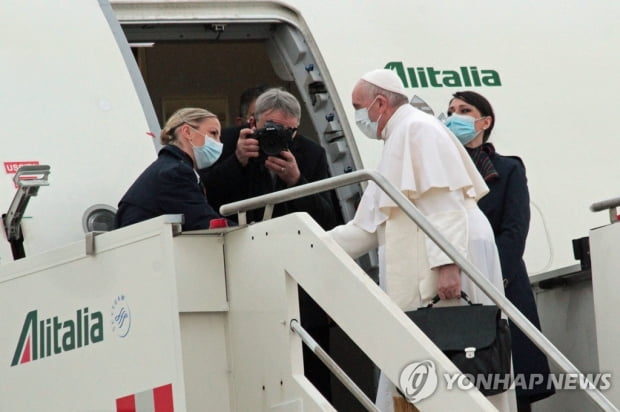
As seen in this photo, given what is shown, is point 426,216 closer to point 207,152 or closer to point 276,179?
point 207,152

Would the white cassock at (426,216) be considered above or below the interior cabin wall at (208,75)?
below

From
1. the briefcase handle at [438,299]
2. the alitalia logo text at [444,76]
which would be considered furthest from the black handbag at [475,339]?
the alitalia logo text at [444,76]

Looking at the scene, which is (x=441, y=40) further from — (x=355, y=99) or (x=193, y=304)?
(x=193, y=304)

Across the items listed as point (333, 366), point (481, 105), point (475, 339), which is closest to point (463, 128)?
point (481, 105)

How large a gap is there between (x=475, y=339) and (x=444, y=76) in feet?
8.75

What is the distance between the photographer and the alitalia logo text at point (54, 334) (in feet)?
16.2

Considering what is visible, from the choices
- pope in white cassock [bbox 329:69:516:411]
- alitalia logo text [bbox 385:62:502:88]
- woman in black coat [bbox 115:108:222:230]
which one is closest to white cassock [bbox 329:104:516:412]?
pope in white cassock [bbox 329:69:516:411]

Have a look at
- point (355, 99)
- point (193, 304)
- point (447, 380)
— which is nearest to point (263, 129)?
point (355, 99)

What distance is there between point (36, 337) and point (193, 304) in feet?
2.22

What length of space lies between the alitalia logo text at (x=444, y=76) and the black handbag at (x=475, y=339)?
2.40m

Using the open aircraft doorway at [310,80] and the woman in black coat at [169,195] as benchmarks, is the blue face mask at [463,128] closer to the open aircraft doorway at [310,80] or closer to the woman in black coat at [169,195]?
the open aircraft doorway at [310,80]

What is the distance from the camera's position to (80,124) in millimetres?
6160

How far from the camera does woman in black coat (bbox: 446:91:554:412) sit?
625 cm

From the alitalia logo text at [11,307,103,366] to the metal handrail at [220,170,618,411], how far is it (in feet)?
2.05
